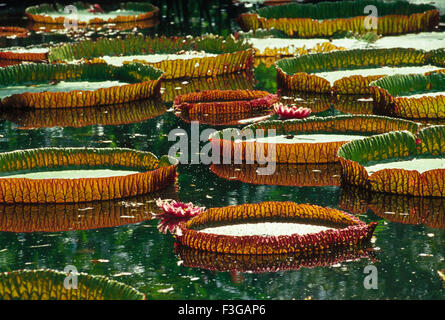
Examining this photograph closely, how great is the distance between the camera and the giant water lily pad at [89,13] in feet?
65.0

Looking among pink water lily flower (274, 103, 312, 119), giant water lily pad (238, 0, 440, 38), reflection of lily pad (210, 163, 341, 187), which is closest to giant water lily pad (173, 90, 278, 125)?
pink water lily flower (274, 103, 312, 119)

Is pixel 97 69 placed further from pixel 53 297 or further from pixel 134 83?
pixel 53 297

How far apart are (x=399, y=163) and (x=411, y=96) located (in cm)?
287

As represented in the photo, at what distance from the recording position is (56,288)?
18.5 feet

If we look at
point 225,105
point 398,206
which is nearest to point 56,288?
point 398,206

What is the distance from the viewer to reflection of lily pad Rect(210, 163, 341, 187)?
8.43 meters

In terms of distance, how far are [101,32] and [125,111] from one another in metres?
7.08

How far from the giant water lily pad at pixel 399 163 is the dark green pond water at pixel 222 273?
15 centimetres

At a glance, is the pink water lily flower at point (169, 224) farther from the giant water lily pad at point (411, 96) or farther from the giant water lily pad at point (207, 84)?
the giant water lily pad at point (207, 84)

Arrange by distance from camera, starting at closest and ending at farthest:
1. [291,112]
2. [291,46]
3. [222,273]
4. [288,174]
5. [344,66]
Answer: [222,273] → [288,174] → [291,112] → [344,66] → [291,46]

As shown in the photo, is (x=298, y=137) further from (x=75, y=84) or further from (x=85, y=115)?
(x=75, y=84)

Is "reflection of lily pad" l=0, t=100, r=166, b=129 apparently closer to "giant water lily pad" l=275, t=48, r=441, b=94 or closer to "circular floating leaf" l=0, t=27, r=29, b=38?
"giant water lily pad" l=275, t=48, r=441, b=94
